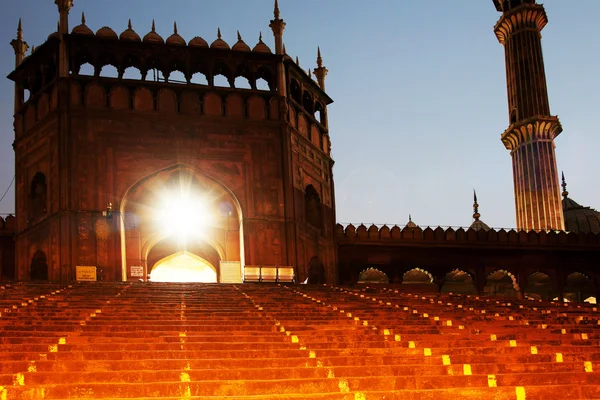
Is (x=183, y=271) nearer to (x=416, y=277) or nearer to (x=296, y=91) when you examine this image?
(x=296, y=91)

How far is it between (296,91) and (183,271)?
21.3 ft

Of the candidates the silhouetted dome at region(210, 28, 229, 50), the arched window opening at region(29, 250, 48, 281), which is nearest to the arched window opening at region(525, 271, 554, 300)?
the silhouetted dome at region(210, 28, 229, 50)

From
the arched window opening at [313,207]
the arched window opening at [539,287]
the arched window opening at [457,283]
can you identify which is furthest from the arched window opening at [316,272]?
the arched window opening at [539,287]

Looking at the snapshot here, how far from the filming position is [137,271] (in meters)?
24.9

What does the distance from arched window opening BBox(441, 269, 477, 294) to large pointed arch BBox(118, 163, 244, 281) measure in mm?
11833

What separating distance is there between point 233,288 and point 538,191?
1725cm

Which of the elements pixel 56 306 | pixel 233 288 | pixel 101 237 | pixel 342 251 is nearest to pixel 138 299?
pixel 56 306

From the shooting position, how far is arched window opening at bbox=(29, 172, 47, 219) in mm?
26203

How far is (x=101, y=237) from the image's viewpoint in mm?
24688

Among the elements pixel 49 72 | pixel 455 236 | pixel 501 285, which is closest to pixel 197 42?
pixel 49 72

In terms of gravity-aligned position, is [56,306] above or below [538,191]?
below

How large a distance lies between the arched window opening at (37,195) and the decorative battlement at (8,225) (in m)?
0.91

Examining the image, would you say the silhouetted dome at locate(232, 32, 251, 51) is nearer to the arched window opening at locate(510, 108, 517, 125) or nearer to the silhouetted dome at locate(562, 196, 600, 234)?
the arched window opening at locate(510, 108, 517, 125)

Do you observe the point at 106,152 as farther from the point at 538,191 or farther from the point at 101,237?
the point at 538,191
